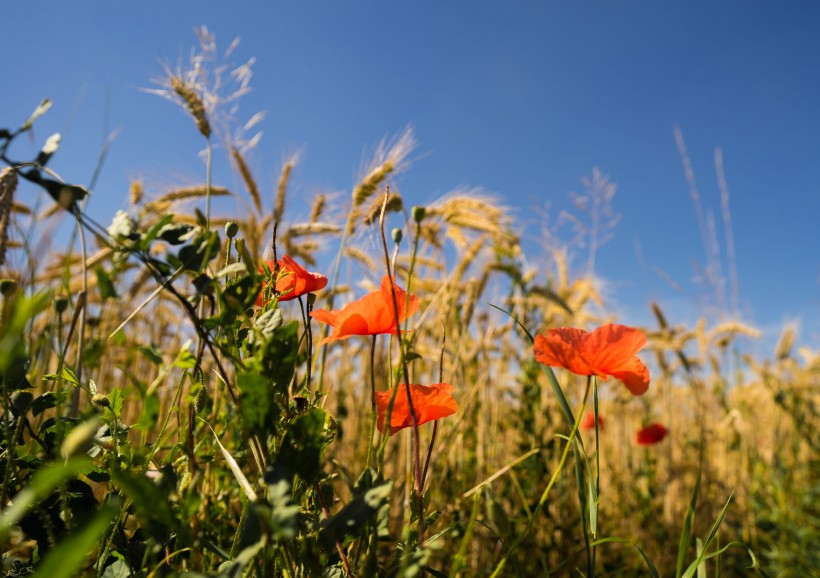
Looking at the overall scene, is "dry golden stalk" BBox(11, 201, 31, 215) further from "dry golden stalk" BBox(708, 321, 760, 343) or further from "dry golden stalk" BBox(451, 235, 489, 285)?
"dry golden stalk" BBox(708, 321, 760, 343)

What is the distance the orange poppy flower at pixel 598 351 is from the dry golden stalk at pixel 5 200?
719 mm

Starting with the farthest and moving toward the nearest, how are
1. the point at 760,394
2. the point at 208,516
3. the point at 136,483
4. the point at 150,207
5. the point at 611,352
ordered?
the point at 760,394
the point at 150,207
the point at 208,516
the point at 611,352
the point at 136,483

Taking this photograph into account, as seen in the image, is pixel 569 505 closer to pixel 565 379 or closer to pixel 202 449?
pixel 565 379

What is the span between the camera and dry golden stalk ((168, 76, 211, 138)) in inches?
47.1

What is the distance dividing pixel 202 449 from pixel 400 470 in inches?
41.7

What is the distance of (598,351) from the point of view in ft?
1.84

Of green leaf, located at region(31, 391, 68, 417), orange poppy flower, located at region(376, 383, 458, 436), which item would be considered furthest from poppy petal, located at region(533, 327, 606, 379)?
green leaf, located at region(31, 391, 68, 417)

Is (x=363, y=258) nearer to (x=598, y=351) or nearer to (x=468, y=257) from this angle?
(x=468, y=257)

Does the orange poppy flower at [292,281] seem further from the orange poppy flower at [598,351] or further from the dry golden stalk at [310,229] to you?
the dry golden stalk at [310,229]

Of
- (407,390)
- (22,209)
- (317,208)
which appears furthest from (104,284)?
(22,209)

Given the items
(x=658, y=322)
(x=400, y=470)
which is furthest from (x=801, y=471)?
(x=400, y=470)

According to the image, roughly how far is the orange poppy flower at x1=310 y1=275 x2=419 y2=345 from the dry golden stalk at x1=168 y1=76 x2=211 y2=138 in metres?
0.82

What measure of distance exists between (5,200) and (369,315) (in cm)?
61

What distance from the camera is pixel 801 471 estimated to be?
2617 millimetres
